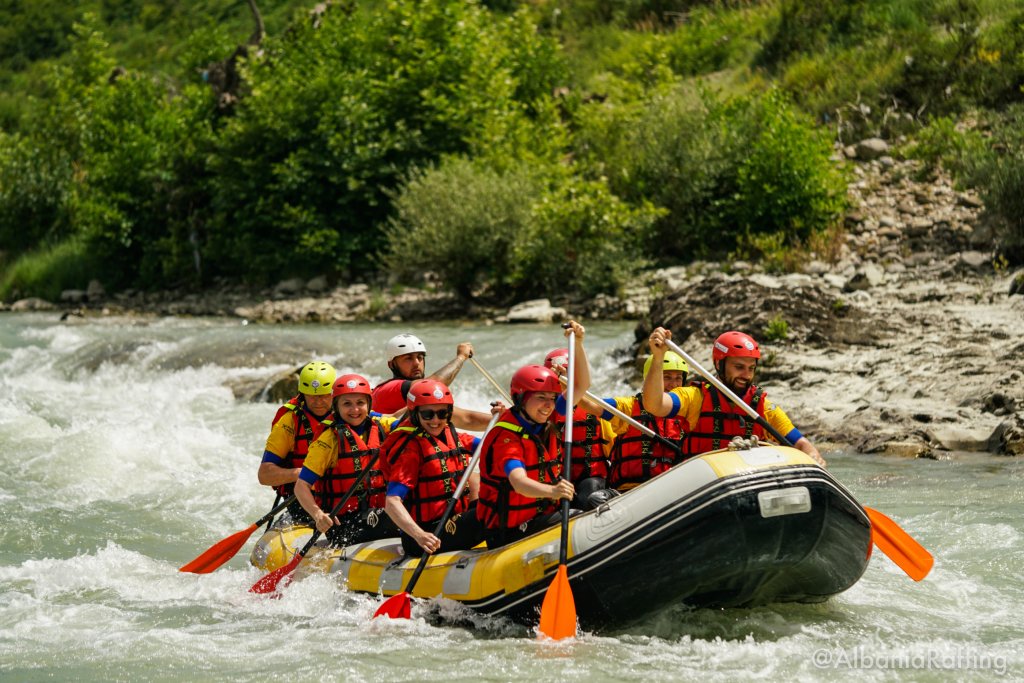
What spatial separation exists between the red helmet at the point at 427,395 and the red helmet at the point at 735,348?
5.00ft

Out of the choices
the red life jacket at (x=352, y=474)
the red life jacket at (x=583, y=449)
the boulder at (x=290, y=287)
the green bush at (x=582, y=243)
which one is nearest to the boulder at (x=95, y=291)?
the boulder at (x=290, y=287)

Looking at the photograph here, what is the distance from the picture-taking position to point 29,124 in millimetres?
36031

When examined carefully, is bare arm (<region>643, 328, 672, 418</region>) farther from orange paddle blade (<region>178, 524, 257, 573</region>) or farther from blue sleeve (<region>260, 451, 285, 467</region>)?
orange paddle blade (<region>178, 524, 257, 573</region>)

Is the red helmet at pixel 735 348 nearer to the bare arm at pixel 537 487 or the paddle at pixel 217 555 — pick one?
the bare arm at pixel 537 487

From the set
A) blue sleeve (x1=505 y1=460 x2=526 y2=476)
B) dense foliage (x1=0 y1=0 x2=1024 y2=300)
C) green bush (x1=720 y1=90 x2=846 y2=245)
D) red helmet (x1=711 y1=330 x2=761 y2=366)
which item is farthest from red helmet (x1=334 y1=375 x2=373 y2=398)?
green bush (x1=720 y1=90 x2=846 y2=245)

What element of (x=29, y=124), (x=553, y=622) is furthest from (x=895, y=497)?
(x=29, y=124)

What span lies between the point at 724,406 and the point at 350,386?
2.16 meters

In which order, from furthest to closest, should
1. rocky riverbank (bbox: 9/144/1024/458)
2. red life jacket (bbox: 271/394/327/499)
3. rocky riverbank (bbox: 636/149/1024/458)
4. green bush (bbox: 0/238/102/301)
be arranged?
1. green bush (bbox: 0/238/102/301)
2. rocky riverbank (bbox: 9/144/1024/458)
3. rocky riverbank (bbox: 636/149/1024/458)
4. red life jacket (bbox: 271/394/327/499)

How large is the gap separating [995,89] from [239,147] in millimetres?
14665

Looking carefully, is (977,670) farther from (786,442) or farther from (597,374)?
(597,374)

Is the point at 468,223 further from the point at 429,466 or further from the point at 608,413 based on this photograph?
the point at 429,466

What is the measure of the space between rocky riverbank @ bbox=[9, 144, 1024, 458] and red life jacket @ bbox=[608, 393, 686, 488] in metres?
3.53

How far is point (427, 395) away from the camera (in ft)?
20.4

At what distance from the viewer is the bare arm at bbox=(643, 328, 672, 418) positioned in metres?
6.29
